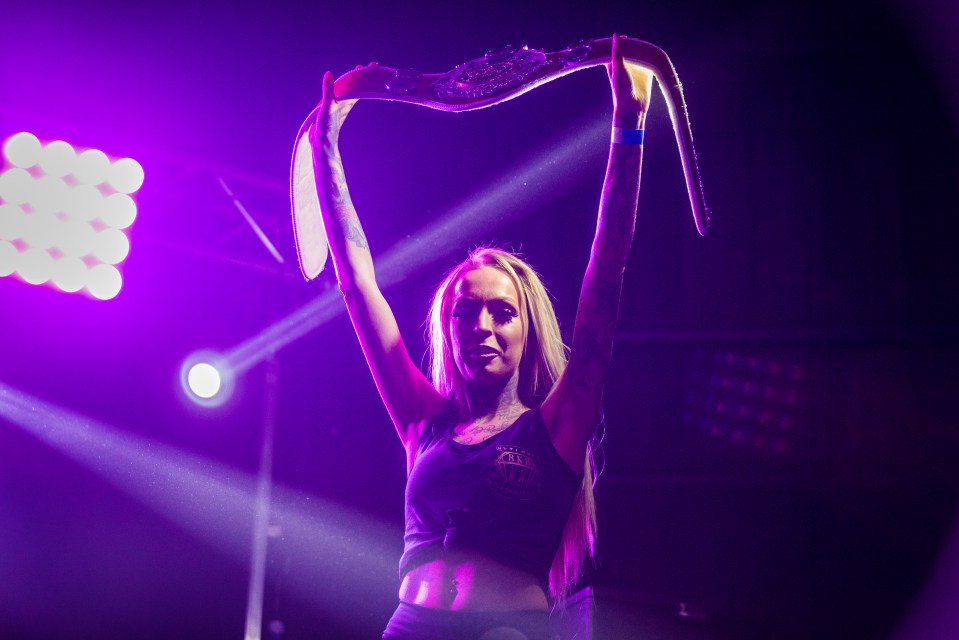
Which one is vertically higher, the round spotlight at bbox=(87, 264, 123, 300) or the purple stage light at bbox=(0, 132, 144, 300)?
the purple stage light at bbox=(0, 132, 144, 300)

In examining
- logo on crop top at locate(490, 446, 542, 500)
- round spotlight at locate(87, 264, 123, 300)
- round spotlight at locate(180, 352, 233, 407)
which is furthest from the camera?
round spotlight at locate(180, 352, 233, 407)

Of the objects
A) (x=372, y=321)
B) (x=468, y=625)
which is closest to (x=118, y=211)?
(x=372, y=321)

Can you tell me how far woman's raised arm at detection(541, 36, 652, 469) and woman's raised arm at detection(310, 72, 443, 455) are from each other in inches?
16.2

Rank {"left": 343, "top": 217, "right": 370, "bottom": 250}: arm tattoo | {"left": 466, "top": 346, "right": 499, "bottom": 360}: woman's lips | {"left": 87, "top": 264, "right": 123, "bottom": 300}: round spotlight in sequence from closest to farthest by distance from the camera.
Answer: {"left": 466, "top": 346, "right": 499, "bottom": 360}: woman's lips
{"left": 343, "top": 217, "right": 370, "bottom": 250}: arm tattoo
{"left": 87, "top": 264, "right": 123, "bottom": 300}: round spotlight

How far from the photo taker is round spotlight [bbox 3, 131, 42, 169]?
3.10 m

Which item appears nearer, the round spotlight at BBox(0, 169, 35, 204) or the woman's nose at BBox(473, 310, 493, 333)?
the woman's nose at BBox(473, 310, 493, 333)

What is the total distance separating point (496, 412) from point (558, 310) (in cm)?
138

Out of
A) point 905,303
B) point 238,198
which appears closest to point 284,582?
point 238,198

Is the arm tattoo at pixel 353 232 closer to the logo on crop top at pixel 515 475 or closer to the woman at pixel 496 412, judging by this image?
the woman at pixel 496 412

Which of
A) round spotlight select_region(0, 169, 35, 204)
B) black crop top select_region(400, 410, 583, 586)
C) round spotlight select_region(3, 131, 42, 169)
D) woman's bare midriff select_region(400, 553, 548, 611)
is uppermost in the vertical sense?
round spotlight select_region(3, 131, 42, 169)

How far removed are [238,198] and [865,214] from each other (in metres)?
3.15

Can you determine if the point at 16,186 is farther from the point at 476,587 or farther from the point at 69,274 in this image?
the point at 476,587

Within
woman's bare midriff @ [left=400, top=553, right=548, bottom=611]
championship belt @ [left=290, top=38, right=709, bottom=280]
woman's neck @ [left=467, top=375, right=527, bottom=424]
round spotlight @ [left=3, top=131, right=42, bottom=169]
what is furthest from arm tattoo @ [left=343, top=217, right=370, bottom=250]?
round spotlight @ [left=3, top=131, right=42, bottom=169]

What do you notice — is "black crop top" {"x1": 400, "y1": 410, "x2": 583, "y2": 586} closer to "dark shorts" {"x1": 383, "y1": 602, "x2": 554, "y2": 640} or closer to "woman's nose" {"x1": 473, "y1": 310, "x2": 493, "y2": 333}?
"dark shorts" {"x1": 383, "y1": 602, "x2": 554, "y2": 640}
